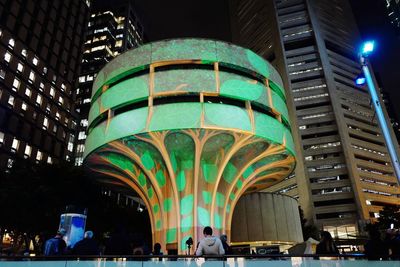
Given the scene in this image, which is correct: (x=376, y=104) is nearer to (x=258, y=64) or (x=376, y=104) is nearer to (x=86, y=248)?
(x=86, y=248)

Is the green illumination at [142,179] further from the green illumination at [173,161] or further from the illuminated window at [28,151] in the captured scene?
the illuminated window at [28,151]

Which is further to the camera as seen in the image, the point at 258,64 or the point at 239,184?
the point at 239,184

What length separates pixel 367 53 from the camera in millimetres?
10836

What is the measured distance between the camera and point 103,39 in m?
95.8

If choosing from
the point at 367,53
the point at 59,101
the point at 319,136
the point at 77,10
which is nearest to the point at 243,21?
the point at 319,136

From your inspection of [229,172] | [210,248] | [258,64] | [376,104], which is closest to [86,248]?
[210,248]

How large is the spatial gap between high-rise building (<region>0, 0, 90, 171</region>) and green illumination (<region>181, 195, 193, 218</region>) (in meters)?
30.5

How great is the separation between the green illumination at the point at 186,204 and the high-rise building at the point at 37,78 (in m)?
30.5

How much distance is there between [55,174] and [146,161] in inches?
395

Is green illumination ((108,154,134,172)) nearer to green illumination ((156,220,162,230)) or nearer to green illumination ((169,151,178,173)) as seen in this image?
green illumination ((169,151,178,173))

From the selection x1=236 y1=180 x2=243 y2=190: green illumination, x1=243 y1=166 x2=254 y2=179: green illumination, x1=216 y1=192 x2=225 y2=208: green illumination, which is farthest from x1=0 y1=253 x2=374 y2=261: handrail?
x1=243 y1=166 x2=254 y2=179: green illumination

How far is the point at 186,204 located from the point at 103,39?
8215 cm

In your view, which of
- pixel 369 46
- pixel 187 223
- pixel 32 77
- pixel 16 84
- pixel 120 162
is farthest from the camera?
pixel 32 77

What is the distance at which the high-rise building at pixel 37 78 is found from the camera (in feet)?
161
